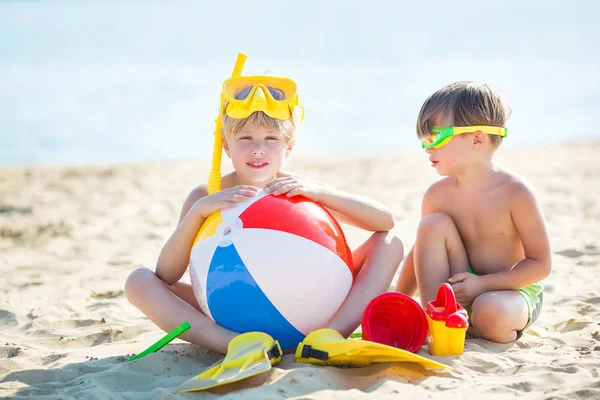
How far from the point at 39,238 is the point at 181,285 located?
3935 mm

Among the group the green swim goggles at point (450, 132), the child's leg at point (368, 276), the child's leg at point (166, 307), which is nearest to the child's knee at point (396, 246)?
the child's leg at point (368, 276)

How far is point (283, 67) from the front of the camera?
1019 inches

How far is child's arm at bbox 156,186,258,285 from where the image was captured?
3.59 m

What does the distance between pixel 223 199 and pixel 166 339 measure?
79 cm

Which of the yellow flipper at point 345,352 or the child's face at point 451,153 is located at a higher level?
the child's face at point 451,153

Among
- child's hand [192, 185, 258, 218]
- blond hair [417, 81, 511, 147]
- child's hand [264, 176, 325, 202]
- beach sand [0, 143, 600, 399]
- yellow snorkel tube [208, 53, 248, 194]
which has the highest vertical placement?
blond hair [417, 81, 511, 147]

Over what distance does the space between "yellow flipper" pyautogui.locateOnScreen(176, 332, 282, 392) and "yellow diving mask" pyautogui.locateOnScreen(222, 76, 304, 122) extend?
4.08ft

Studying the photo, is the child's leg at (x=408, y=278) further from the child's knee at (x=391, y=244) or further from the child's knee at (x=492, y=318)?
the child's knee at (x=492, y=318)

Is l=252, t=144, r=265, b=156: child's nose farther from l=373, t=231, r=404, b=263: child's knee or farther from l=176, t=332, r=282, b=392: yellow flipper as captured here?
l=176, t=332, r=282, b=392: yellow flipper

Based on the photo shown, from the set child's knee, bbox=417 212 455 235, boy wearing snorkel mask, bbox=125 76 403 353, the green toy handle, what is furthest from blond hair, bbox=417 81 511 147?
the green toy handle

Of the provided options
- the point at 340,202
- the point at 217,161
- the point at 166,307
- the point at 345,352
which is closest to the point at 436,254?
the point at 340,202

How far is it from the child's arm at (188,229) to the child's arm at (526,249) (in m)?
1.33

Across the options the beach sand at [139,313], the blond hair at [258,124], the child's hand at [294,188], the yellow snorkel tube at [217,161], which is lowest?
the beach sand at [139,313]

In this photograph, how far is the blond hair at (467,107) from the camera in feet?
12.8
